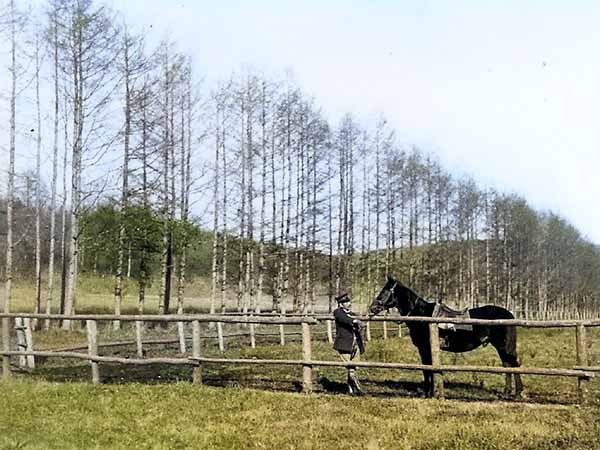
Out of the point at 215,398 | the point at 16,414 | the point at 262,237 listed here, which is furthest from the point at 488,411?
the point at 262,237

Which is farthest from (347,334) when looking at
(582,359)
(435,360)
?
(582,359)

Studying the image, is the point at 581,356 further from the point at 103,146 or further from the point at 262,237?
the point at 262,237

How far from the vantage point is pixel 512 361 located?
12.2 meters

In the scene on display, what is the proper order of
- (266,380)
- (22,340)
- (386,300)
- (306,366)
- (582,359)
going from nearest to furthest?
(582,359) → (306,366) → (386,300) → (266,380) → (22,340)

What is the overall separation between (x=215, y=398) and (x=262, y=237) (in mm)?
22901

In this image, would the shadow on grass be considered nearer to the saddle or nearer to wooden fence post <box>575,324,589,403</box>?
wooden fence post <box>575,324,589,403</box>

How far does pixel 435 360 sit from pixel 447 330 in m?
1.45

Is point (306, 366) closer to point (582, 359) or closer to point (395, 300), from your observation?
point (395, 300)

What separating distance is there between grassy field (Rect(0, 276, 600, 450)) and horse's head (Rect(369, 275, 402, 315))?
145 centimetres

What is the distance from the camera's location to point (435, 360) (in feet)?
35.3

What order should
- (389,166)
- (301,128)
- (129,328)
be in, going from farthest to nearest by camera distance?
1. (389,166)
2. (301,128)
3. (129,328)

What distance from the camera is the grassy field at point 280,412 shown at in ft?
25.5

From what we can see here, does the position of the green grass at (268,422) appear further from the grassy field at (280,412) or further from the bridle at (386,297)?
the bridle at (386,297)

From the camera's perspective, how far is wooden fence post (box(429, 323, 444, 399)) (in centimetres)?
1067
